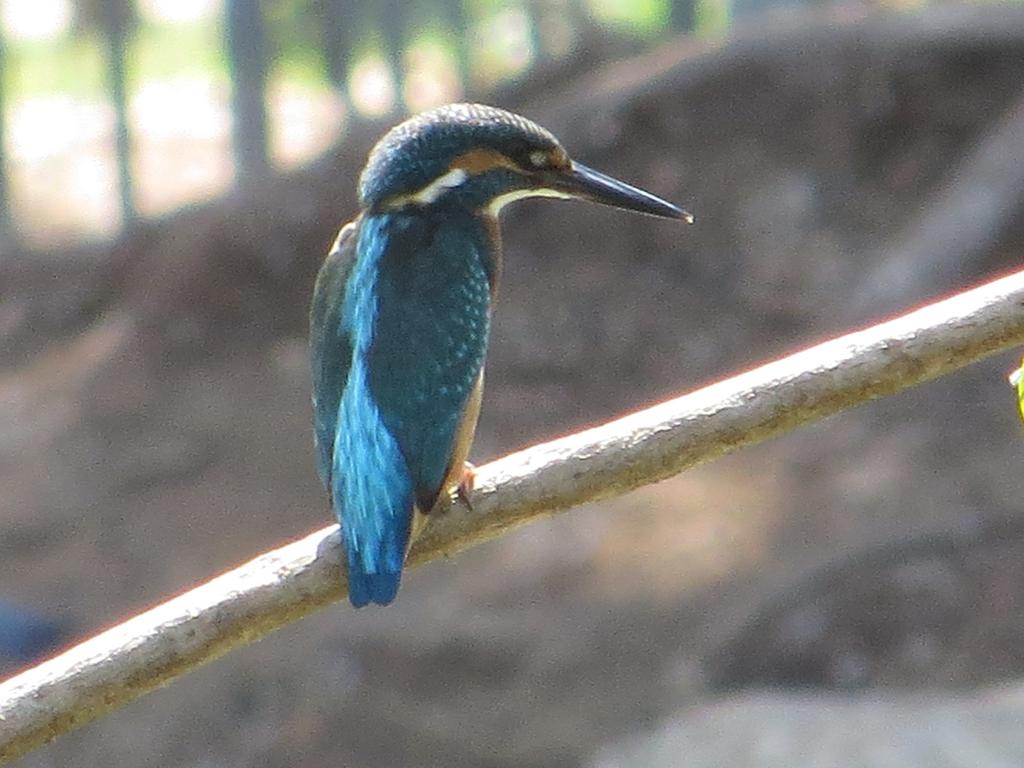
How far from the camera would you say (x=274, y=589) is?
2604 millimetres

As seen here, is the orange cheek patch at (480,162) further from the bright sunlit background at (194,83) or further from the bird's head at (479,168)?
the bright sunlit background at (194,83)

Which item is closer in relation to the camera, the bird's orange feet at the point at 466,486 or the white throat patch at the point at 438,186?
the bird's orange feet at the point at 466,486

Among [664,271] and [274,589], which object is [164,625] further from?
[664,271]

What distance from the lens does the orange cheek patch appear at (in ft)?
10.7

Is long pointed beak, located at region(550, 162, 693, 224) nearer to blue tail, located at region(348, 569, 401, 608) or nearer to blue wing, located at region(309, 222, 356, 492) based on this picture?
blue wing, located at region(309, 222, 356, 492)

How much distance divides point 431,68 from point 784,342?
339 cm

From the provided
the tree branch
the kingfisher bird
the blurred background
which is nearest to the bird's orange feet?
the kingfisher bird

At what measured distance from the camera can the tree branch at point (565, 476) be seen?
8.30 feet

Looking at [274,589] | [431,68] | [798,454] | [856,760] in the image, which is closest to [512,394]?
[798,454]

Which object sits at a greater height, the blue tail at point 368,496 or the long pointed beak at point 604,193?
the long pointed beak at point 604,193

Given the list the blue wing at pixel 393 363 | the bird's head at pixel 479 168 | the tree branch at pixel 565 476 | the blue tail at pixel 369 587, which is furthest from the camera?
the bird's head at pixel 479 168

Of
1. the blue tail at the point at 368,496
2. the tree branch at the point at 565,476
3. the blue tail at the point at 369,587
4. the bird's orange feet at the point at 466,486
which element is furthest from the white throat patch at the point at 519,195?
the blue tail at the point at 369,587

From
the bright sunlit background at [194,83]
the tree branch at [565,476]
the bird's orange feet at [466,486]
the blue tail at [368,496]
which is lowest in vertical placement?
the bright sunlit background at [194,83]

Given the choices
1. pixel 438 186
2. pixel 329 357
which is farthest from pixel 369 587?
pixel 438 186
